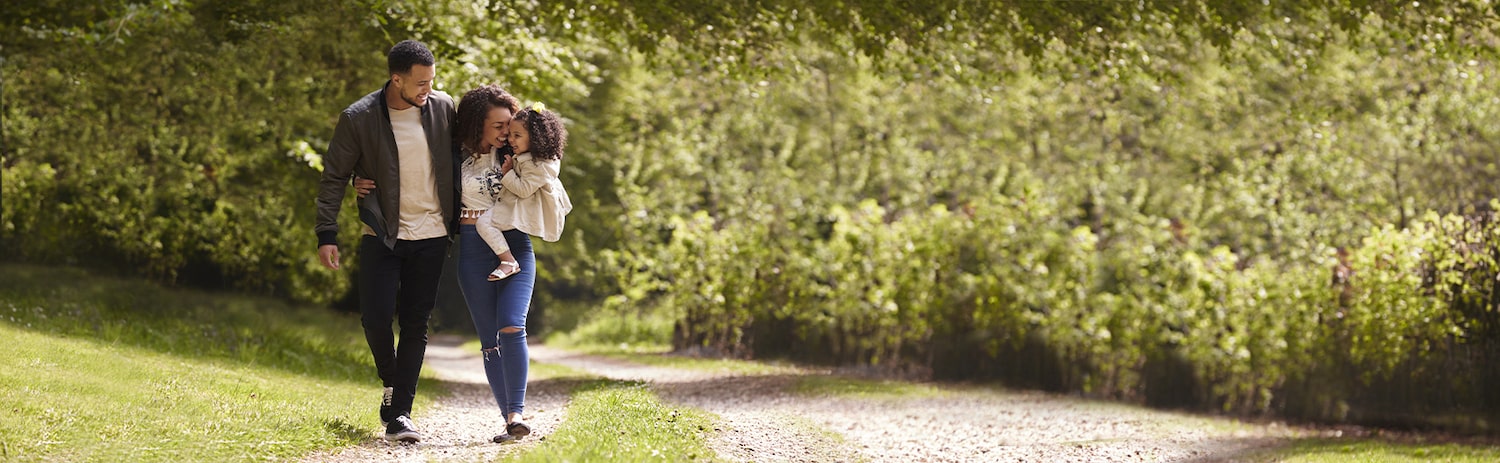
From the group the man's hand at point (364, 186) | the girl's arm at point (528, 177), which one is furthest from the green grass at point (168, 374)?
the girl's arm at point (528, 177)

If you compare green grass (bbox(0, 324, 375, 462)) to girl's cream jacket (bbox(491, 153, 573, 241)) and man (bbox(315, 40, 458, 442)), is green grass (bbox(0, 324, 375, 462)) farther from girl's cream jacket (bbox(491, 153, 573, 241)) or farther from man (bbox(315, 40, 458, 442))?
girl's cream jacket (bbox(491, 153, 573, 241))

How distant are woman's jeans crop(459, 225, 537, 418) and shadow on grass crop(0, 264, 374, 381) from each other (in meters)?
4.66

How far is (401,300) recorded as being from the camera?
20.6 feet

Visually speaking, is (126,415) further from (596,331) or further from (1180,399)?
(596,331)

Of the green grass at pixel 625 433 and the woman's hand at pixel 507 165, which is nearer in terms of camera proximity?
the green grass at pixel 625 433

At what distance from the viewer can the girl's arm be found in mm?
5918

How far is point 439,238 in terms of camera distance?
6.13m

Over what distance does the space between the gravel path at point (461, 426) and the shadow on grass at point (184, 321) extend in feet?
3.56

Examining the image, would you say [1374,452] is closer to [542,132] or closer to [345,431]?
[542,132]

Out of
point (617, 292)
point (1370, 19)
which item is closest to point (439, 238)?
point (1370, 19)

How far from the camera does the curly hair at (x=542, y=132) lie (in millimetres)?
5898

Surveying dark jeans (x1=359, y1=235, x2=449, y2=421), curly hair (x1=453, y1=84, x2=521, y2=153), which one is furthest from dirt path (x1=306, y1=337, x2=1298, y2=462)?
curly hair (x1=453, y1=84, x2=521, y2=153)

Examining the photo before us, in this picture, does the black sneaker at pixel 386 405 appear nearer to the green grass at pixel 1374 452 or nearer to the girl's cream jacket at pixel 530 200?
the girl's cream jacket at pixel 530 200

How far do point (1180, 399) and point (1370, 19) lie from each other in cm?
480
